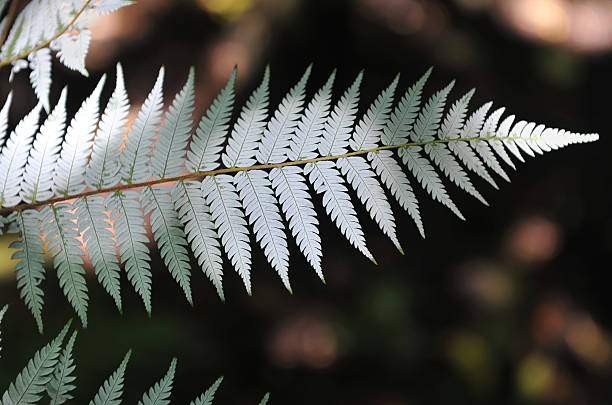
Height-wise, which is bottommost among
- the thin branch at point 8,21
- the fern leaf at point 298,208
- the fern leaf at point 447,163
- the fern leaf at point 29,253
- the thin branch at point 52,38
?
the fern leaf at point 29,253

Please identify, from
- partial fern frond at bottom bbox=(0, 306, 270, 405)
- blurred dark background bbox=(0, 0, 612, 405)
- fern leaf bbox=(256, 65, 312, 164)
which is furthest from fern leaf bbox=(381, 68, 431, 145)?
blurred dark background bbox=(0, 0, 612, 405)

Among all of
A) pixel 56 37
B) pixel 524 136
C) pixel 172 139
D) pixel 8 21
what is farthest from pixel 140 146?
pixel 524 136

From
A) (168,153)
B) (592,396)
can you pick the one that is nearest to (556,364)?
(592,396)

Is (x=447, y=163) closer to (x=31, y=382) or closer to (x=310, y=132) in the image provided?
(x=310, y=132)

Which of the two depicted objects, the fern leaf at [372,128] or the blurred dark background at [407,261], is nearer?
the fern leaf at [372,128]

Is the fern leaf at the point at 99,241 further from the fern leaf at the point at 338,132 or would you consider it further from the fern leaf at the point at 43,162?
the fern leaf at the point at 338,132

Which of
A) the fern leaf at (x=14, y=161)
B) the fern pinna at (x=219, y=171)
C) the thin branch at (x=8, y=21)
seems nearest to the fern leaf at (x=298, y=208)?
the fern pinna at (x=219, y=171)

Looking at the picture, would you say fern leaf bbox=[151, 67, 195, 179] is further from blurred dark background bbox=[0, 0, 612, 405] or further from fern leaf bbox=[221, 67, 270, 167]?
blurred dark background bbox=[0, 0, 612, 405]
